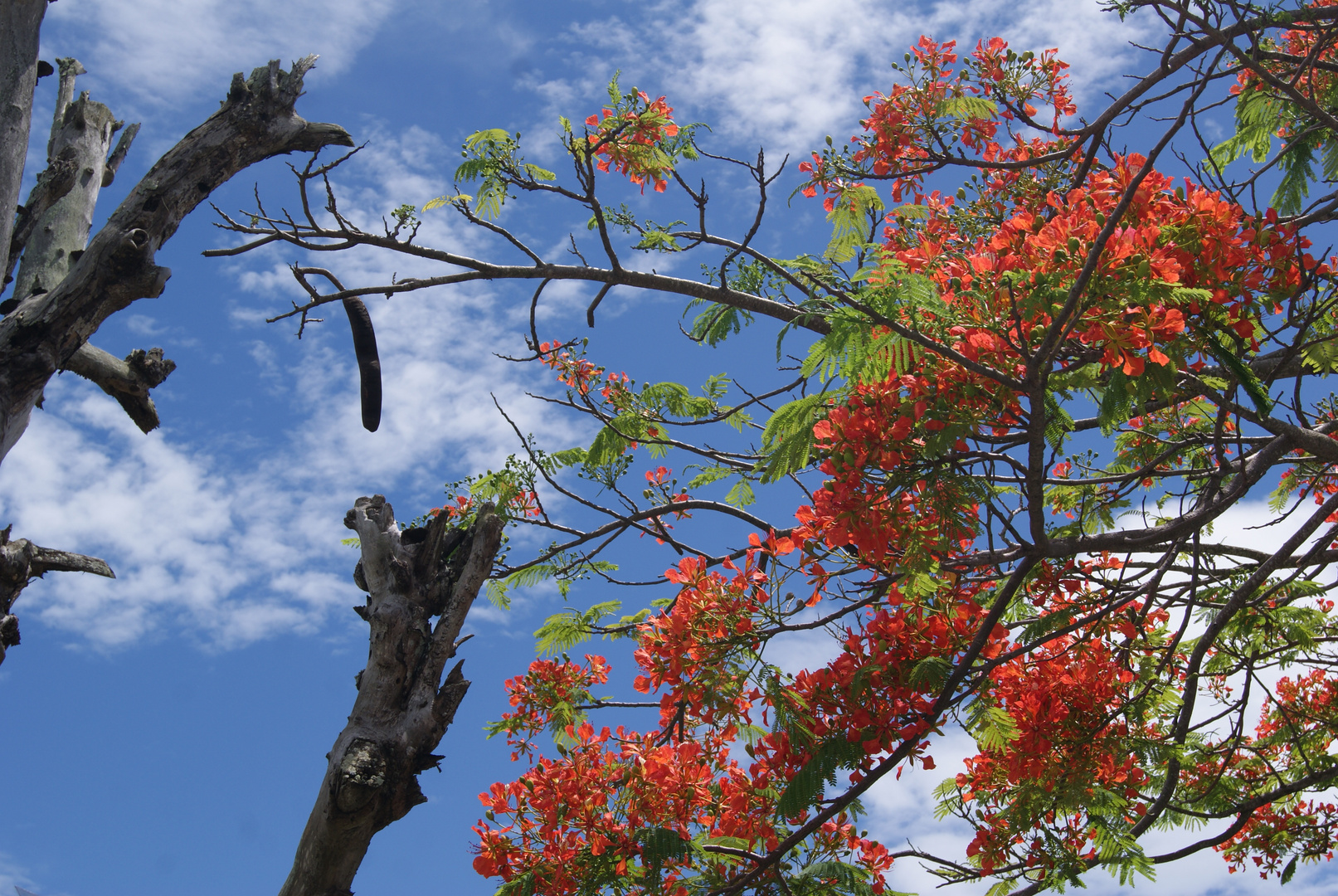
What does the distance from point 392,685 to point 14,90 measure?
3.92 m

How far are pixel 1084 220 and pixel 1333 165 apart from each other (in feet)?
13.5

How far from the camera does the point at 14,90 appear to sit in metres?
4.77

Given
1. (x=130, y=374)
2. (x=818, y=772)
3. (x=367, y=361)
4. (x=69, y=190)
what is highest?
(x=69, y=190)

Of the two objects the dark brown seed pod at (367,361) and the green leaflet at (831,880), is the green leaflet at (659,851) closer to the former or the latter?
the green leaflet at (831,880)

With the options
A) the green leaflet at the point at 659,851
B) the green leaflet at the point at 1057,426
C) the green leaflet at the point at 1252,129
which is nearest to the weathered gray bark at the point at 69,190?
the green leaflet at the point at 659,851

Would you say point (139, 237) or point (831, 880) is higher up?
point (139, 237)

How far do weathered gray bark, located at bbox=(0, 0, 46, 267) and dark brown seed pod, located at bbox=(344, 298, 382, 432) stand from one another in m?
1.81

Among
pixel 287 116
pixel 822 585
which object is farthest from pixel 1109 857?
pixel 287 116

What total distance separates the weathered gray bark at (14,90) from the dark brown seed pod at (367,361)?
71.1 inches

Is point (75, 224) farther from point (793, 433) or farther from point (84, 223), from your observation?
point (793, 433)

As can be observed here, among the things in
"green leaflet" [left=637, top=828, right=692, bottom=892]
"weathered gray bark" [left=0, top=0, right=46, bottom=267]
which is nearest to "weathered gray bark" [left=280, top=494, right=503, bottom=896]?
"green leaflet" [left=637, top=828, right=692, bottom=892]

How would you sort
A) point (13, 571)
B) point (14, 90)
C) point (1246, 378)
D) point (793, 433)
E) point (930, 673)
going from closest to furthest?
point (1246, 378), point (793, 433), point (930, 673), point (13, 571), point (14, 90)

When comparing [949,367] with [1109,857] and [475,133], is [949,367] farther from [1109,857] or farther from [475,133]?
[475,133]

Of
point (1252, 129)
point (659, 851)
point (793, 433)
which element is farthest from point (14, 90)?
point (1252, 129)
